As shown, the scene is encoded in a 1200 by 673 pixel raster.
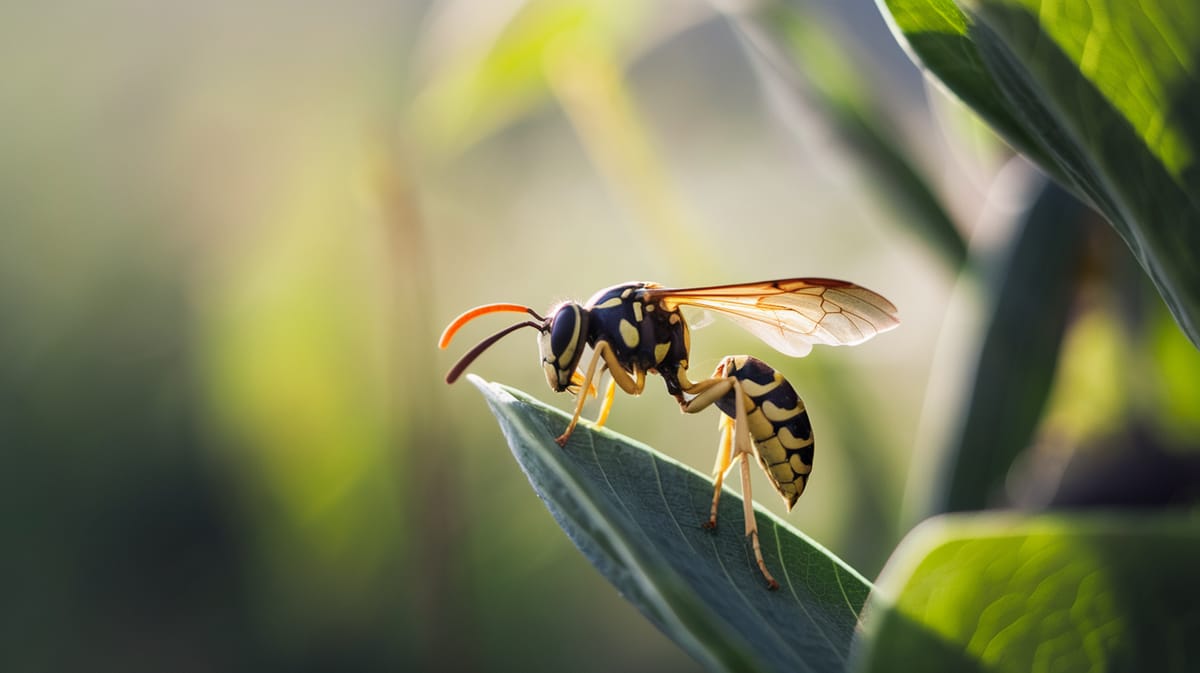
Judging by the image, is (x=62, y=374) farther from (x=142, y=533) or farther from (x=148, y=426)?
(x=142, y=533)

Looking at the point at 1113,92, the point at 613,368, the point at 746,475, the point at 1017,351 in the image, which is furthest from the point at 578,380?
the point at 1113,92

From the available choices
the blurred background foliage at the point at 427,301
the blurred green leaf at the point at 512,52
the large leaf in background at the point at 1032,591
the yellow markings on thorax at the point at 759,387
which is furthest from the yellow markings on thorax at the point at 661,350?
the large leaf in background at the point at 1032,591

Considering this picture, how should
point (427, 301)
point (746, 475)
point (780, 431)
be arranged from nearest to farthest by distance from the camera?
point (746, 475)
point (780, 431)
point (427, 301)

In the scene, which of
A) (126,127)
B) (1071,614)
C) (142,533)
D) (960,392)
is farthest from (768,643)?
(126,127)

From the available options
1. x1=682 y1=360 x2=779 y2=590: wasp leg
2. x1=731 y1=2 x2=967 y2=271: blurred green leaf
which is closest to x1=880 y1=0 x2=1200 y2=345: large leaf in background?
x1=682 y1=360 x2=779 y2=590: wasp leg

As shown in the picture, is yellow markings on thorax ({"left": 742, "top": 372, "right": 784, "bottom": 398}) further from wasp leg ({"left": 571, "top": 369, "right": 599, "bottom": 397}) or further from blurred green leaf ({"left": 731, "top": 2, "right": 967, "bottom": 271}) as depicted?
blurred green leaf ({"left": 731, "top": 2, "right": 967, "bottom": 271})

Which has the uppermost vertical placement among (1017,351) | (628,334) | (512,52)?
(512,52)

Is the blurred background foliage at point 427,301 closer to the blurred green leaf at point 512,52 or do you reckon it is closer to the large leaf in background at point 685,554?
the blurred green leaf at point 512,52

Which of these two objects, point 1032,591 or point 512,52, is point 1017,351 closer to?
point 512,52
